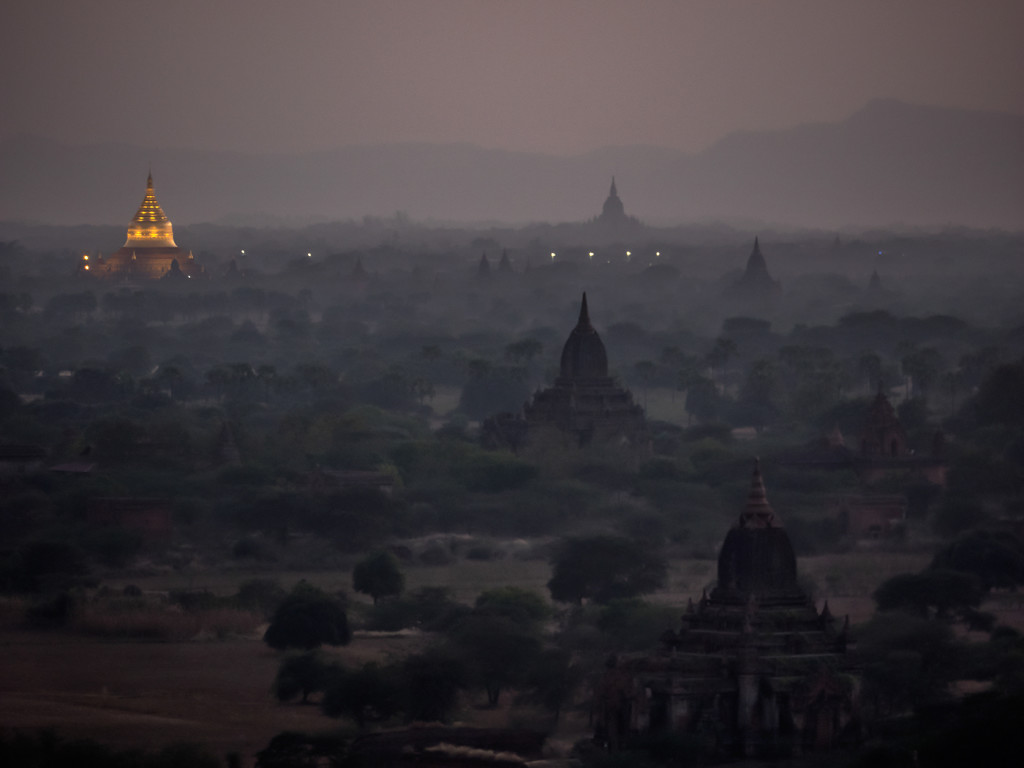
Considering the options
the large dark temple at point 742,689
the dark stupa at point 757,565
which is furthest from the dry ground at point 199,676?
the dark stupa at point 757,565

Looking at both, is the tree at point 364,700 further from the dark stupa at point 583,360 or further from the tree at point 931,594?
the dark stupa at point 583,360

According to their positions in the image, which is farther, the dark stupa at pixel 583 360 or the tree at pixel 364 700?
the dark stupa at pixel 583 360

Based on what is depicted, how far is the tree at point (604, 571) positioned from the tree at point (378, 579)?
3147mm

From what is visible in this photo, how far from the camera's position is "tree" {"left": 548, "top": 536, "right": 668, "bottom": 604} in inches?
2633

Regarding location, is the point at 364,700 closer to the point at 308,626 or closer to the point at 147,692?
the point at 147,692

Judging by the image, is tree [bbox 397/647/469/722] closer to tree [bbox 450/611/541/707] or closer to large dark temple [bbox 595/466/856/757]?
tree [bbox 450/611/541/707]

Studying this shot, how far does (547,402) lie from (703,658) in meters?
44.0

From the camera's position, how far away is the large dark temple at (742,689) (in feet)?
164

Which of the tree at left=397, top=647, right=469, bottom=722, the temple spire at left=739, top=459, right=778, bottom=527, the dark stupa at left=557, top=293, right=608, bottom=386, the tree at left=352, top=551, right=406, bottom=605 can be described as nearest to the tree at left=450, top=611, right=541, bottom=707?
the tree at left=397, top=647, right=469, bottom=722

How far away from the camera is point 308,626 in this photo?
201 feet

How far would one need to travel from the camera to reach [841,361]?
136 meters

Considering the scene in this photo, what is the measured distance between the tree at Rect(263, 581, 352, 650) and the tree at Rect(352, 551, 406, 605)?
18.7 feet

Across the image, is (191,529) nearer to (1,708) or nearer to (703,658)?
(1,708)

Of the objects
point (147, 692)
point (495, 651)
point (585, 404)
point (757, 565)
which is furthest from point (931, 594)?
point (585, 404)
